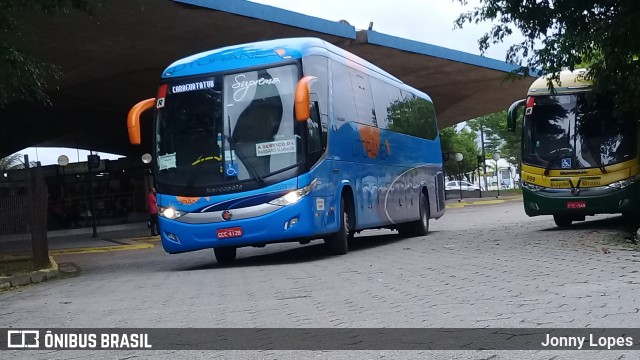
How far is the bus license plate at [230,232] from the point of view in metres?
13.4

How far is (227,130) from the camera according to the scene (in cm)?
1358

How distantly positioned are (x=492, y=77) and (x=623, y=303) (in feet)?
116

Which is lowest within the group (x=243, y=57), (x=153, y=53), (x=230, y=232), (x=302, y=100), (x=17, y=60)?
(x=230, y=232)

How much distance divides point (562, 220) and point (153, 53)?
1654 cm

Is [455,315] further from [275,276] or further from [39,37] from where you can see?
[39,37]

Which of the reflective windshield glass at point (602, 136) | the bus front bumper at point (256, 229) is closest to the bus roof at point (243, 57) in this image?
the bus front bumper at point (256, 229)

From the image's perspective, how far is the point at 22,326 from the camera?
8.65 metres

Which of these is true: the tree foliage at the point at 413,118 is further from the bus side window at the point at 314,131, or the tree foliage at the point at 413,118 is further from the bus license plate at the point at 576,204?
the bus side window at the point at 314,131

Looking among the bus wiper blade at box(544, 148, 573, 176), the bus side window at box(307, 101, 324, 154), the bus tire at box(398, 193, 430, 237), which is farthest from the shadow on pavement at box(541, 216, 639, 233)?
the bus side window at box(307, 101, 324, 154)

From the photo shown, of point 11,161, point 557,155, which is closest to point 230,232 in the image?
point 557,155

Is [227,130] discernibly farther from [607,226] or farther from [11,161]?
[11,161]

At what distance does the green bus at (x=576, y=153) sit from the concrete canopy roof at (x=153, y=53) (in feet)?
5.80

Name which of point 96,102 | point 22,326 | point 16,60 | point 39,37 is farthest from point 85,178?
point 22,326

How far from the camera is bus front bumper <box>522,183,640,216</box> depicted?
18.3 meters
